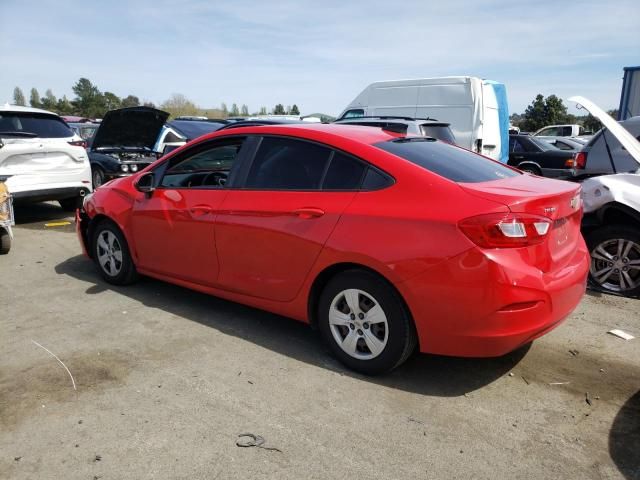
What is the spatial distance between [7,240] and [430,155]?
537 cm

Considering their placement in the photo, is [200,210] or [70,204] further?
[70,204]

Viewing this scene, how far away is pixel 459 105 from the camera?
1023 cm

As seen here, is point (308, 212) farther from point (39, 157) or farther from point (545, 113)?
point (545, 113)

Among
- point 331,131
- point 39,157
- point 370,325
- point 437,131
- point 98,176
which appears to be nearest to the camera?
point 370,325

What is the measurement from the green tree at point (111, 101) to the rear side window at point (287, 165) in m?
64.9

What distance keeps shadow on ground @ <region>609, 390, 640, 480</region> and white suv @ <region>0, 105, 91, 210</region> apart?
7.86m

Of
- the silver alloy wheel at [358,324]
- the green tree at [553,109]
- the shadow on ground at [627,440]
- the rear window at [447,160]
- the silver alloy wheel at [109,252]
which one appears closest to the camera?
the shadow on ground at [627,440]

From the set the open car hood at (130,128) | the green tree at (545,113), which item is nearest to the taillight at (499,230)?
the open car hood at (130,128)

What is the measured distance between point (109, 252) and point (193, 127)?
7.12 meters

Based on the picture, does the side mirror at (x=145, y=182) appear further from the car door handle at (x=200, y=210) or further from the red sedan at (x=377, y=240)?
the car door handle at (x=200, y=210)

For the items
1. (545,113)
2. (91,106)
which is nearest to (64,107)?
(91,106)

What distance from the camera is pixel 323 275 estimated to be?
3.50m

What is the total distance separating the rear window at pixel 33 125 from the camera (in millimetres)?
7773

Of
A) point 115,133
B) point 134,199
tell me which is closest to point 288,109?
point 115,133
